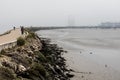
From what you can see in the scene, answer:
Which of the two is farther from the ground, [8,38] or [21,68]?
[8,38]

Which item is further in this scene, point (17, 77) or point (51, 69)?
point (51, 69)

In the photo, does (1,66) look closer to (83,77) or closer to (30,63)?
(30,63)

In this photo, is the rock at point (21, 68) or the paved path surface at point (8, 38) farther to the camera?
the paved path surface at point (8, 38)

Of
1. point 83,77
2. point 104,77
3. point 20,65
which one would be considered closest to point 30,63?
point 20,65

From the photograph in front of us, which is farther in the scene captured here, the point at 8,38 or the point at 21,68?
the point at 8,38

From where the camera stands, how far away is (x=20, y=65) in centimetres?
2489

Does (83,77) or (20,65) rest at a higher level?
(20,65)

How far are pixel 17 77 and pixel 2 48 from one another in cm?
732

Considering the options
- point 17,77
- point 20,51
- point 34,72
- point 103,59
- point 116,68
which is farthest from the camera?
point 103,59

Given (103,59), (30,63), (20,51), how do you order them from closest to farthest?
1. (30,63)
2. (20,51)
3. (103,59)

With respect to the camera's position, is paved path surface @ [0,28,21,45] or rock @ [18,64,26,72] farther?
paved path surface @ [0,28,21,45]

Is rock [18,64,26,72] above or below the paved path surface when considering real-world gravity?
below

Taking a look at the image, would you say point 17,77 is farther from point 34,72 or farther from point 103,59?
point 103,59

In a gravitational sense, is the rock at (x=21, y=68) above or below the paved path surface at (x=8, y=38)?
below
